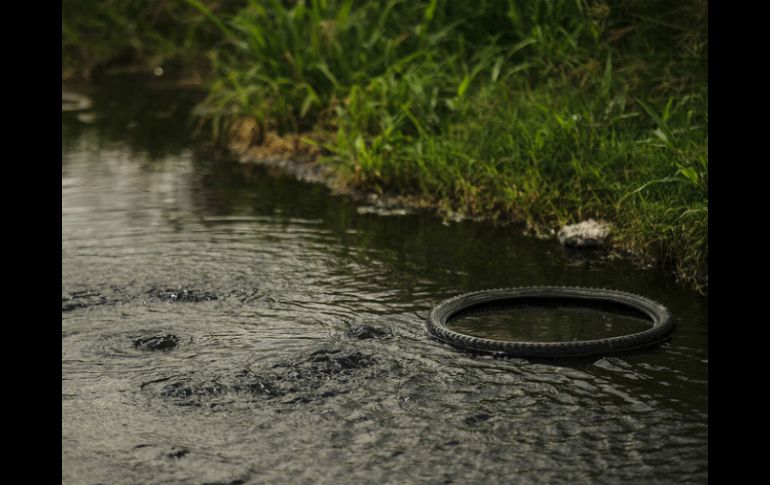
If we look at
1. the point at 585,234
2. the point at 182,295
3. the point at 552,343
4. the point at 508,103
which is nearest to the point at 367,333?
the point at 552,343

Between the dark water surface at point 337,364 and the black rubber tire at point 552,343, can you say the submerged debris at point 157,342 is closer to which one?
the dark water surface at point 337,364

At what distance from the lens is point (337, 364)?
207 inches

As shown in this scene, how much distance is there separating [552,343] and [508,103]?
395 centimetres

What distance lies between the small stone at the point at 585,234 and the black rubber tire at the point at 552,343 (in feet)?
3.96

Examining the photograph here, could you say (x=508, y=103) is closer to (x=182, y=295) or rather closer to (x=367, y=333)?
(x=182, y=295)

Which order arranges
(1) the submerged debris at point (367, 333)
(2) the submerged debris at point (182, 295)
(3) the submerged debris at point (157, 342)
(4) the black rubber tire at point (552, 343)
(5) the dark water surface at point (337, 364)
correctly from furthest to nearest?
(2) the submerged debris at point (182, 295), (1) the submerged debris at point (367, 333), (3) the submerged debris at point (157, 342), (4) the black rubber tire at point (552, 343), (5) the dark water surface at point (337, 364)

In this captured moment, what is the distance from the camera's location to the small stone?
7.65 meters

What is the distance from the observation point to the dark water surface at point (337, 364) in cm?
427

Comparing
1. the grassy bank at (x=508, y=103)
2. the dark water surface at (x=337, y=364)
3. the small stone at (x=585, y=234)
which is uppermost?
the grassy bank at (x=508, y=103)

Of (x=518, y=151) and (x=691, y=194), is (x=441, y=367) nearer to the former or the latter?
(x=691, y=194)

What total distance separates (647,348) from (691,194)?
72.9 inches

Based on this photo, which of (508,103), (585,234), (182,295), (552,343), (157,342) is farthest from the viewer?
(508,103)

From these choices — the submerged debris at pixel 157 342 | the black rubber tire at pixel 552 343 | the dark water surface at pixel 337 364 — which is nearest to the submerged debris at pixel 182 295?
the dark water surface at pixel 337 364

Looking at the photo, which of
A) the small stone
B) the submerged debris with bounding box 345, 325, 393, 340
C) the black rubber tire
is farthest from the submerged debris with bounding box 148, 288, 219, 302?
the small stone
